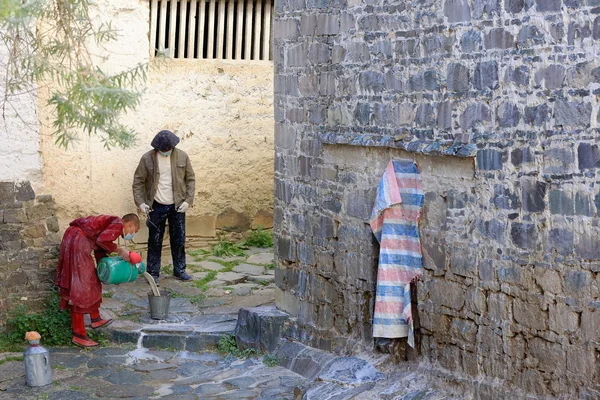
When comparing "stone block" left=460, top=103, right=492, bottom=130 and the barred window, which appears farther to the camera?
the barred window

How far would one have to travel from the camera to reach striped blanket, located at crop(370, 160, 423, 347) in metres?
7.27

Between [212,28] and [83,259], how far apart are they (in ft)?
12.8

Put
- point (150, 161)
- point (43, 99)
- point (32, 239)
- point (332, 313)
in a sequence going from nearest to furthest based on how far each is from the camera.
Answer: point (332, 313)
point (32, 239)
point (43, 99)
point (150, 161)

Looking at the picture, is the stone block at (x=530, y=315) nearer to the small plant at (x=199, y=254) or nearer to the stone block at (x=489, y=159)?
the stone block at (x=489, y=159)

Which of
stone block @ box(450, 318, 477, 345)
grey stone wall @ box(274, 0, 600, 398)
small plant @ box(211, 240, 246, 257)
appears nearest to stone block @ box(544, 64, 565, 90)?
grey stone wall @ box(274, 0, 600, 398)

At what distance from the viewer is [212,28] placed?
11.9 metres

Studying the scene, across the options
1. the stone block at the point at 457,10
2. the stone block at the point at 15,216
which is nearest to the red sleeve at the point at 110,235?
the stone block at the point at 15,216

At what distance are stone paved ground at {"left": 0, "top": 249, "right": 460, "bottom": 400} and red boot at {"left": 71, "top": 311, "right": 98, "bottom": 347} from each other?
8 cm

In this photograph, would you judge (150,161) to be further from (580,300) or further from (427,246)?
(580,300)

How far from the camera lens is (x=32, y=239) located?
9.38 metres

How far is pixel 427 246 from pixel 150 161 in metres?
4.64

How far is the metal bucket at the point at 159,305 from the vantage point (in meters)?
9.56

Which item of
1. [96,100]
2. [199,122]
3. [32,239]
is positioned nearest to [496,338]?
[96,100]

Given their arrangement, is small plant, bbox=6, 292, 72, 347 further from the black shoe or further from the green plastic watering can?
the black shoe
